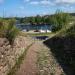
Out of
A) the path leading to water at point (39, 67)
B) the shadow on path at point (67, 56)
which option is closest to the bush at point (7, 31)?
the path leading to water at point (39, 67)

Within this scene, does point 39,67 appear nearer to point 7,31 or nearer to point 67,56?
point 7,31

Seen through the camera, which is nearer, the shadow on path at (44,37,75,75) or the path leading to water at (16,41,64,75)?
the path leading to water at (16,41,64,75)

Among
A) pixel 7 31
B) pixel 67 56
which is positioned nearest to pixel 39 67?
pixel 7 31

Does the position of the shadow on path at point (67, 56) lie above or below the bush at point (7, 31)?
below

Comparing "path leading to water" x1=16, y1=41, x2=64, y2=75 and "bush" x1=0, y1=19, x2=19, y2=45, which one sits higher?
"bush" x1=0, y1=19, x2=19, y2=45

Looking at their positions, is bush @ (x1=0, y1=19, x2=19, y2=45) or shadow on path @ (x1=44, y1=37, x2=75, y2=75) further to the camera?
shadow on path @ (x1=44, y1=37, x2=75, y2=75)

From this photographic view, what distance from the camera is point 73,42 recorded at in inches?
806

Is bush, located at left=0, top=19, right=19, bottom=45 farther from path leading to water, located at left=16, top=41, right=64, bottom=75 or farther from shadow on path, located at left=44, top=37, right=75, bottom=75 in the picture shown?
shadow on path, located at left=44, top=37, right=75, bottom=75

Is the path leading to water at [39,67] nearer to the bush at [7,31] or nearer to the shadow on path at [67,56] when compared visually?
the shadow on path at [67,56]

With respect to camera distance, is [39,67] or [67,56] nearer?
[39,67]

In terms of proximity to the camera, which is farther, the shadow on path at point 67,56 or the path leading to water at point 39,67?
the shadow on path at point 67,56

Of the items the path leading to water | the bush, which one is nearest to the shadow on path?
the path leading to water

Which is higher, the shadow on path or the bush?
the bush

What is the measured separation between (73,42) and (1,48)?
950cm
